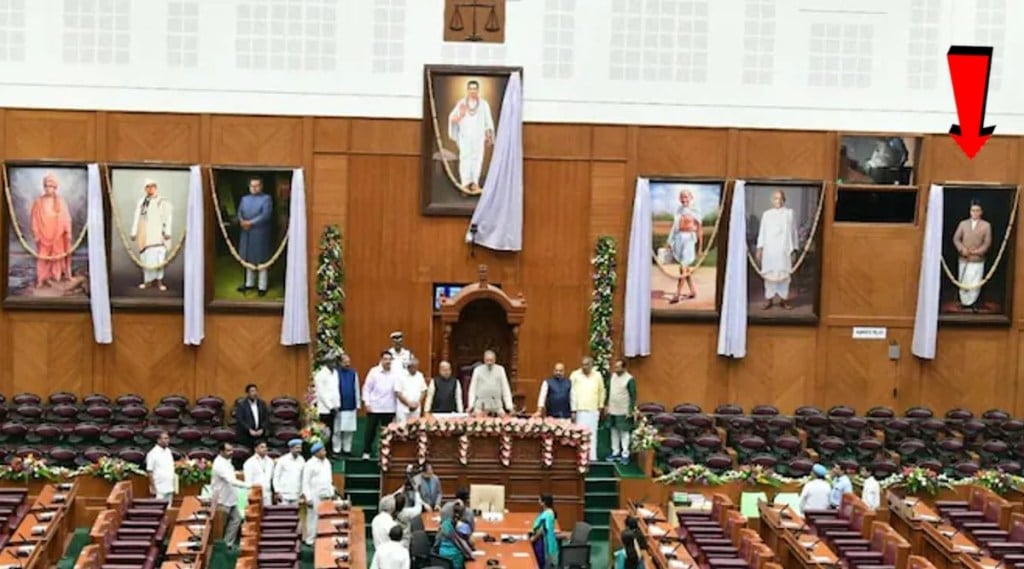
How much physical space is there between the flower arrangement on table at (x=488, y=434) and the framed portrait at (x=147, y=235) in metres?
6.33

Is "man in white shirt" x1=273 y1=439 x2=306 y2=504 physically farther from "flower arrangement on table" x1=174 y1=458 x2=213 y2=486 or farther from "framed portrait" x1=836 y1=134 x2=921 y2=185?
"framed portrait" x1=836 y1=134 x2=921 y2=185

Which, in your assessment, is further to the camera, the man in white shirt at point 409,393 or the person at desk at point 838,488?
the man in white shirt at point 409,393

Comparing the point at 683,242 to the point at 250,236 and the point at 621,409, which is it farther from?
the point at 250,236

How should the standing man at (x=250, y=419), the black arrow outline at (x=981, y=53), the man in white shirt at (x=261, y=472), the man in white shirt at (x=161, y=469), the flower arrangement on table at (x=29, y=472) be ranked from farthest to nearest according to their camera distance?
the black arrow outline at (x=981, y=53) < the standing man at (x=250, y=419) < the flower arrangement on table at (x=29, y=472) < the man in white shirt at (x=161, y=469) < the man in white shirt at (x=261, y=472)

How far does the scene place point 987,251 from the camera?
93.8ft

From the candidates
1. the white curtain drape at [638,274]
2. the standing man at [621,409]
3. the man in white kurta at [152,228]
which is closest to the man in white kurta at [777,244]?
the white curtain drape at [638,274]

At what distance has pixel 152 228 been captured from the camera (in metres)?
27.6

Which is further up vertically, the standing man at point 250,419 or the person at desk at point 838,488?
the standing man at point 250,419

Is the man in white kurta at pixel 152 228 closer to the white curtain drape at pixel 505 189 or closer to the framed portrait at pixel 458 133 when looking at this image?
the framed portrait at pixel 458 133

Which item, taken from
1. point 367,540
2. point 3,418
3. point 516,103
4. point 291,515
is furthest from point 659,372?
point 3,418

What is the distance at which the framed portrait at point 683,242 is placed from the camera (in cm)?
2819

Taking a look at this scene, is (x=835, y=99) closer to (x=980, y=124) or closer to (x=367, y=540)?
(x=980, y=124)

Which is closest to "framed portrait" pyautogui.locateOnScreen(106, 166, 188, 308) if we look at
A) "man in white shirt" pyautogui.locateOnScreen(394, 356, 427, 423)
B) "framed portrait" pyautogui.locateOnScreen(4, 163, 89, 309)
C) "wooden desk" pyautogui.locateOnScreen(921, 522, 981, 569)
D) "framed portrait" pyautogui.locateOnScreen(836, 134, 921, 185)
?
"framed portrait" pyautogui.locateOnScreen(4, 163, 89, 309)

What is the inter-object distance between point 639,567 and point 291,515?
195 inches
